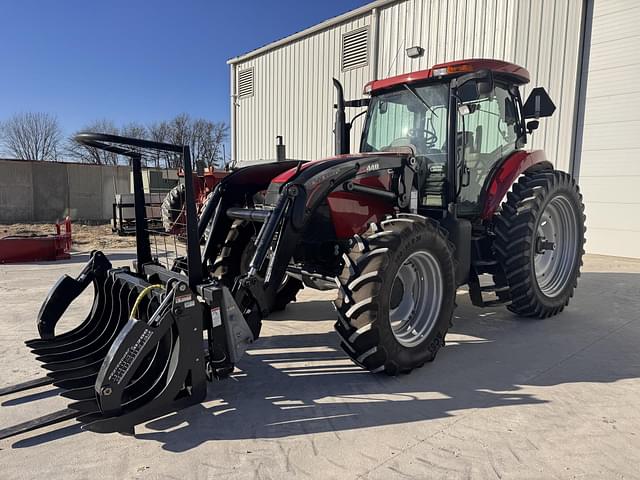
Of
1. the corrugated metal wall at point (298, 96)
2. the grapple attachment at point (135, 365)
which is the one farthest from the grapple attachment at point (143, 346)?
the corrugated metal wall at point (298, 96)

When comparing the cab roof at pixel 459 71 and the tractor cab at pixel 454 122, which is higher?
the cab roof at pixel 459 71

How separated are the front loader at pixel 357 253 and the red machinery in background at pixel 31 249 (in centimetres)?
527

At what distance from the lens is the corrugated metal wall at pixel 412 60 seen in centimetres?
955

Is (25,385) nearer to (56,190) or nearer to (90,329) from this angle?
(90,329)

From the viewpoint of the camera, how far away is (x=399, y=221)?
11.2 ft

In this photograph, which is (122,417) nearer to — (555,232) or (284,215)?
(284,215)

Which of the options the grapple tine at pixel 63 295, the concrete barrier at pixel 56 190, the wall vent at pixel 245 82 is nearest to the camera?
the grapple tine at pixel 63 295

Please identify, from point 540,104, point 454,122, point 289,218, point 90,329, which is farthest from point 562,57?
point 90,329

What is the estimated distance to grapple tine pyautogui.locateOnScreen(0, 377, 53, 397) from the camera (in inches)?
119

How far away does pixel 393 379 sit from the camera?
A: 3.32 meters

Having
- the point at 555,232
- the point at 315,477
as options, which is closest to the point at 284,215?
the point at 315,477

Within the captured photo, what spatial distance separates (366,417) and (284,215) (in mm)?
1402

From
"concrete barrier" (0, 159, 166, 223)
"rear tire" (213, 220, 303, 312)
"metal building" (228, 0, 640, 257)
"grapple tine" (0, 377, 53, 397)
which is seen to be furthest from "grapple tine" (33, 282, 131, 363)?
"concrete barrier" (0, 159, 166, 223)

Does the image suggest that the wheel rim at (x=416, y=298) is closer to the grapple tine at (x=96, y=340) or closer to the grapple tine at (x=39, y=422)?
the grapple tine at (x=96, y=340)
